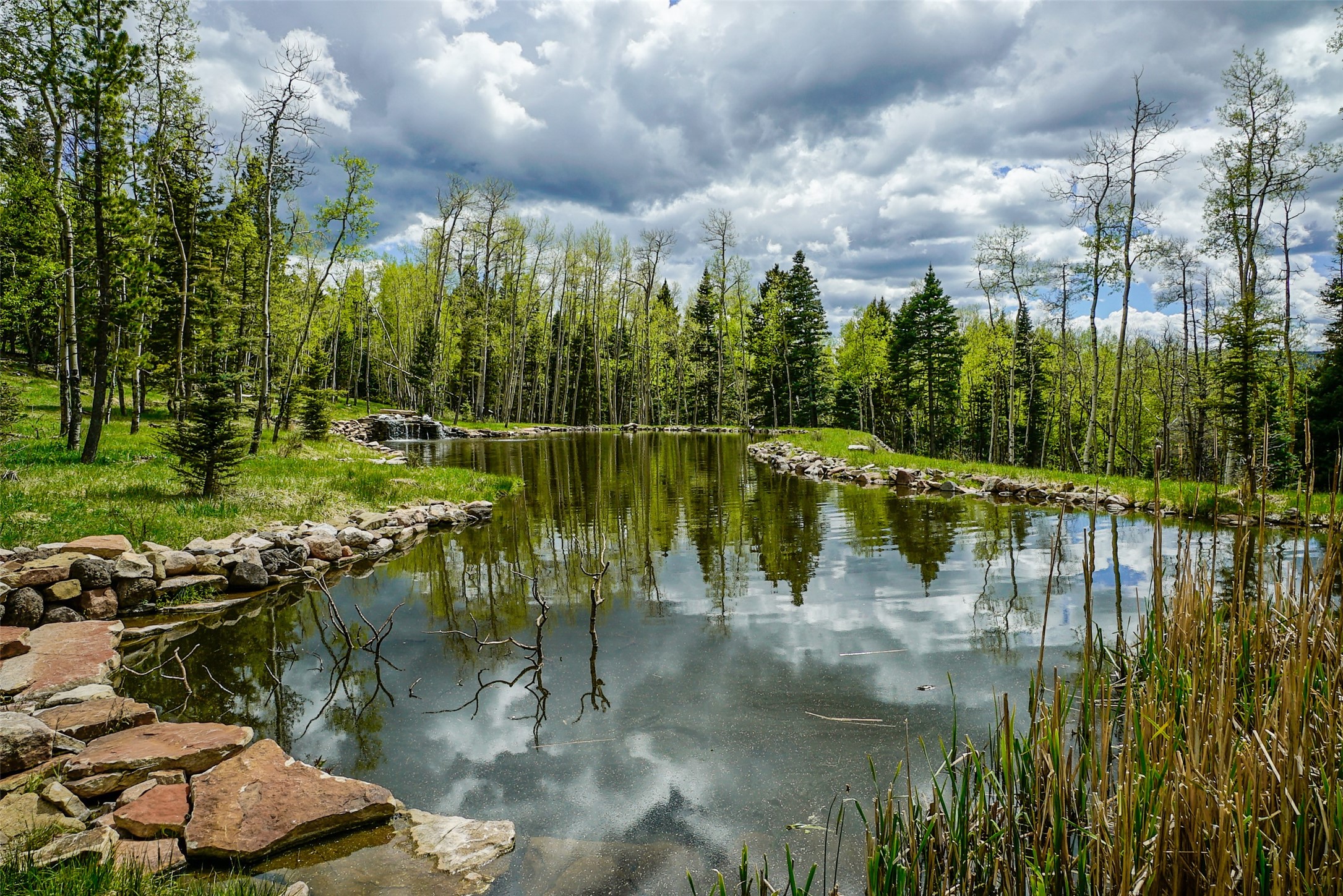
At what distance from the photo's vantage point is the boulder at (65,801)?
12.3 ft

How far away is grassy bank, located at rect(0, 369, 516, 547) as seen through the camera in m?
9.33

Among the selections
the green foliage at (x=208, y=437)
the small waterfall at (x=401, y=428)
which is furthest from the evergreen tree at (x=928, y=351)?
the green foliage at (x=208, y=437)

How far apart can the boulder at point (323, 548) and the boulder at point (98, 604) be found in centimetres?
282

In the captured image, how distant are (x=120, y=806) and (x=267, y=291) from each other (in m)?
20.1

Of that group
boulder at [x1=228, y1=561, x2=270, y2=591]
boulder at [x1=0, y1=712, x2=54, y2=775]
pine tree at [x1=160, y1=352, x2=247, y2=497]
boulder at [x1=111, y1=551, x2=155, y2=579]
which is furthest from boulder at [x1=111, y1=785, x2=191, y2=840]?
pine tree at [x1=160, y1=352, x2=247, y2=497]

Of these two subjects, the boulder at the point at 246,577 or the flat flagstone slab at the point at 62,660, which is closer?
the flat flagstone slab at the point at 62,660

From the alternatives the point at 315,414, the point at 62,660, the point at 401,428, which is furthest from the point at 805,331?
the point at 62,660

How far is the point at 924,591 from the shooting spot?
29.3 feet

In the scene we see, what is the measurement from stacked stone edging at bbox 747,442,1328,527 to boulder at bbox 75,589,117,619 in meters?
15.9

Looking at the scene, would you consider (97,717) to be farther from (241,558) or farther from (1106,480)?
(1106,480)

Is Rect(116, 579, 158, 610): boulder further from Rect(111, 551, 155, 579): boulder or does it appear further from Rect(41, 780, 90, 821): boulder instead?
Rect(41, 780, 90, 821): boulder

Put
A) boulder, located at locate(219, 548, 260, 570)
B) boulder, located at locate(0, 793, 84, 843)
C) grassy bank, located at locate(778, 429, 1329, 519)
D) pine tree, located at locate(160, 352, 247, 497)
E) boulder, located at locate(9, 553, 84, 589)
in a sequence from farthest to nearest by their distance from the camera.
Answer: grassy bank, located at locate(778, 429, 1329, 519), pine tree, located at locate(160, 352, 247, 497), boulder, located at locate(219, 548, 260, 570), boulder, located at locate(9, 553, 84, 589), boulder, located at locate(0, 793, 84, 843)

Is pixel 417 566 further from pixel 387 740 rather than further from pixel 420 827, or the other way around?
pixel 420 827

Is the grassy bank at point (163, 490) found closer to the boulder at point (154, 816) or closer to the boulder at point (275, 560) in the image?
the boulder at point (275, 560)
